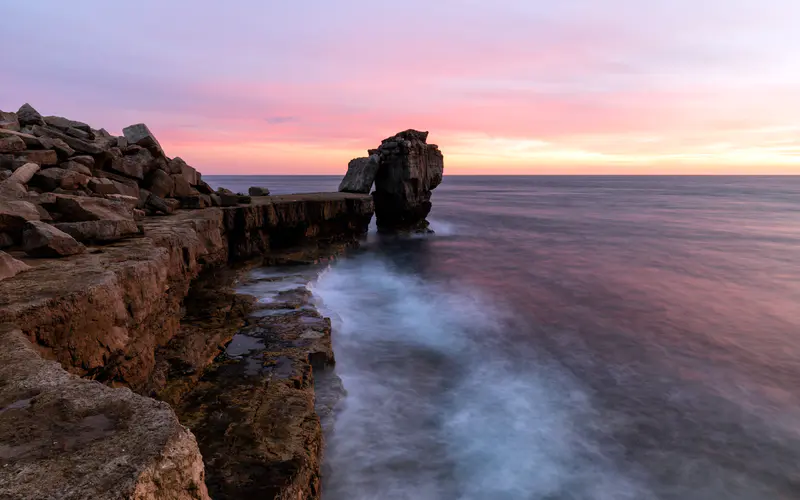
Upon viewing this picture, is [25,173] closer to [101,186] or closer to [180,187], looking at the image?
[101,186]

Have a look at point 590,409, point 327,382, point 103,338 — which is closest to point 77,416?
point 103,338

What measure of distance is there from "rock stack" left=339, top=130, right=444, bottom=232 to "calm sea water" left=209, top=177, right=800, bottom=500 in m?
7.22

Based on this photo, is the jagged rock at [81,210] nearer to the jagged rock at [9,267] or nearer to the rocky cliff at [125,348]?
the rocky cliff at [125,348]

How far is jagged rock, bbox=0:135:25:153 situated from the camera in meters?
7.46

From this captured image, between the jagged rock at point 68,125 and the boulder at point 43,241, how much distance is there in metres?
6.32

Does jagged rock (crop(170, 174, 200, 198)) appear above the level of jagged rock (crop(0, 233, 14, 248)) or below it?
above

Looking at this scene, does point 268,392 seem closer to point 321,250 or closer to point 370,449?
point 370,449

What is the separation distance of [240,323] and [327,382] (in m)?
1.92

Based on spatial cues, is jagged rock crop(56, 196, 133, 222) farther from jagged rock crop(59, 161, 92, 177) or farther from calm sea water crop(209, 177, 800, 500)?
calm sea water crop(209, 177, 800, 500)

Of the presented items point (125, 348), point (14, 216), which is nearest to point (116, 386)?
point (125, 348)

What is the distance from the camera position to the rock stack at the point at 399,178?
23.6 meters

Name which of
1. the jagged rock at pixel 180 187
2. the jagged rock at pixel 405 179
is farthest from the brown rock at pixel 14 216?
the jagged rock at pixel 405 179

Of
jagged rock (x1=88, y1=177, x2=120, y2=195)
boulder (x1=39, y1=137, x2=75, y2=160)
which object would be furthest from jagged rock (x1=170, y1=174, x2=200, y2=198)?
jagged rock (x1=88, y1=177, x2=120, y2=195)

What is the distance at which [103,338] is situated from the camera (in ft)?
12.7
